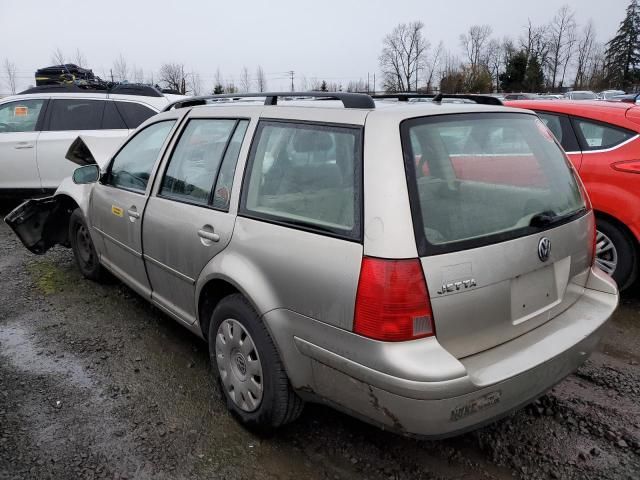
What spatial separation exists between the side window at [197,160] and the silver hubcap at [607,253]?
3.26 meters

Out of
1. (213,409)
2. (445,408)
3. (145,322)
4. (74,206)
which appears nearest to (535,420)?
(445,408)

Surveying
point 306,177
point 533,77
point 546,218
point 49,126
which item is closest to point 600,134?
point 546,218

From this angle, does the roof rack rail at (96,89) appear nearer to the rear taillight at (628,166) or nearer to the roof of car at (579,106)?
the roof of car at (579,106)

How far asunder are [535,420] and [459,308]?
4.04ft

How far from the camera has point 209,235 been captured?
2680 mm

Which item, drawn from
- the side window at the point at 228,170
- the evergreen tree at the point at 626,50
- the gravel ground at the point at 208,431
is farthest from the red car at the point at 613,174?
the evergreen tree at the point at 626,50

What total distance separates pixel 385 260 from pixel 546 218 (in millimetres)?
910

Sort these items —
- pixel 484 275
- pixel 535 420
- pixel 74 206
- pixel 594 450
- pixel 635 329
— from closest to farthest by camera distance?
pixel 484 275 < pixel 594 450 < pixel 535 420 < pixel 635 329 < pixel 74 206

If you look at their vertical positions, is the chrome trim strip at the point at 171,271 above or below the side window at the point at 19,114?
below

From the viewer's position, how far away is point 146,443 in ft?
8.55

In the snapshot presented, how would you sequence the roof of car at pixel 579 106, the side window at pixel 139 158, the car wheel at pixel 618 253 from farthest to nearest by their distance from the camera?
the roof of car at pixel 579 106
the car wheel at pixel 618 253
the side window at pixel 139 158

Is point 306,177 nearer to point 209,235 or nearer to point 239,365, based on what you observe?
point 209,235

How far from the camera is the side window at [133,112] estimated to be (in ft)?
24.7

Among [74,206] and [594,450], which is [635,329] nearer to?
[594,450]
